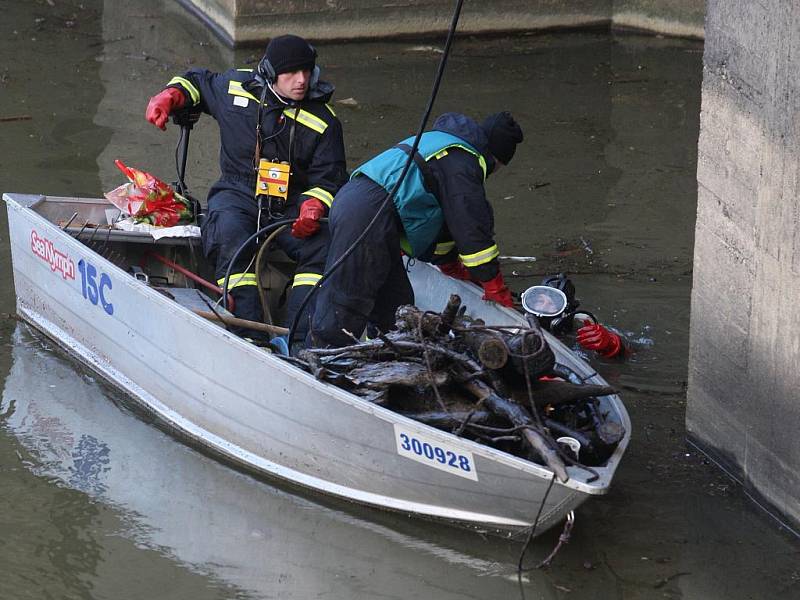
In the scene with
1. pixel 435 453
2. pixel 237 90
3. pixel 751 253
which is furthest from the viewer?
pixel 237 90

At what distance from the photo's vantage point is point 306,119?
254 inches

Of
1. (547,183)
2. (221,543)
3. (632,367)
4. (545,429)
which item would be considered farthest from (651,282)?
(221,543)

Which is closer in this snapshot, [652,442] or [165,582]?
[165,582]

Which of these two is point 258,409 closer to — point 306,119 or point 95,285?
point 95,285

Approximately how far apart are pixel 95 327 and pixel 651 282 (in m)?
3.35

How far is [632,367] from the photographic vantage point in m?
6.80

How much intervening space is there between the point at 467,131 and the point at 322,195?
96 centimetres

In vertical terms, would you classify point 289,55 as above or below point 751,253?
above

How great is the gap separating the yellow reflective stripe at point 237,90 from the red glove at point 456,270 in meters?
1.32

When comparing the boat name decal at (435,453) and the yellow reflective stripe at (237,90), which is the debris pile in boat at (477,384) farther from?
the yellow reflective stripe at (237,90)

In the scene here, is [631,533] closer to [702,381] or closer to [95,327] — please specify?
[702,381]

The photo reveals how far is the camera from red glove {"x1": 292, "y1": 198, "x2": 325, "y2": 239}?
6.18 m

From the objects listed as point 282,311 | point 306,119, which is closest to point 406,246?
point 306,119

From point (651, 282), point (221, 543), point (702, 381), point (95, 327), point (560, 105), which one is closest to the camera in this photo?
point (221, 543)
